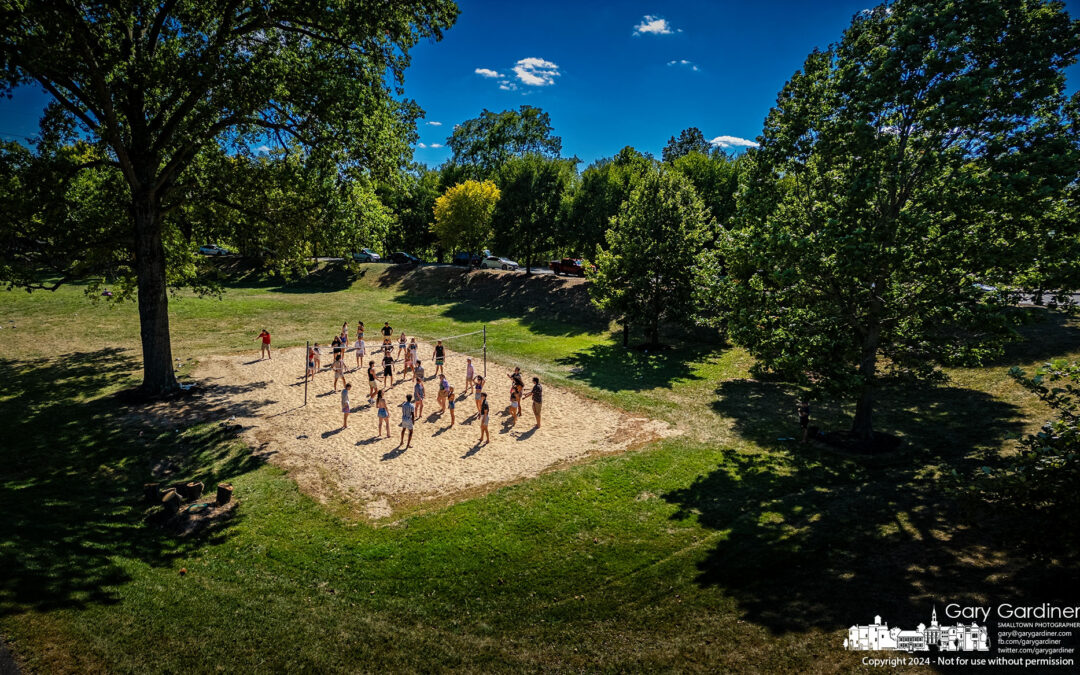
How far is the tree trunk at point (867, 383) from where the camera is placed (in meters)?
14.5

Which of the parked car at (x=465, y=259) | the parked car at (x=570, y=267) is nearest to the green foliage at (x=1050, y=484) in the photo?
the parked car at (x=570, y=267)

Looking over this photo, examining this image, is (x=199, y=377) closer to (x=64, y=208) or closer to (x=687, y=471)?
(x=64, y=208)

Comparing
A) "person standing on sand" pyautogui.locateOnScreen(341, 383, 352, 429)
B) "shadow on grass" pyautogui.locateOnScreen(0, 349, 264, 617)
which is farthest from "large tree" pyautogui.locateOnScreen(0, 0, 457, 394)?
"person standing on sand" pyautogui.locateOnScreen(341, 383, 352, 429)

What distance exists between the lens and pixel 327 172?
1862 centimetres

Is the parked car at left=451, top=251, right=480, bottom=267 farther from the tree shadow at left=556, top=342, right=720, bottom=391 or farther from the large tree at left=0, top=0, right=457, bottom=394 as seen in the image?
the large tree at left=0, top=0, right=457, bottom=394

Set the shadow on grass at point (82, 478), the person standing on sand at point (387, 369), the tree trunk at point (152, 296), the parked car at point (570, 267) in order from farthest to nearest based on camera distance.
Result: 1. the parked car at point (570, 267)
2. the person standing on sand at point (387, 369)
3. the tree trunk at point (152, 296)
4. the shadow on grass at point (82, 478)

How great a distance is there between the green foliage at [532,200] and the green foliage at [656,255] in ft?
57.1

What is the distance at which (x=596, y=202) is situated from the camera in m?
46.5

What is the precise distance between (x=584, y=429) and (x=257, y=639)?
12.2 meters

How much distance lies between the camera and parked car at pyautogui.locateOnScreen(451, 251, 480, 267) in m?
57.6

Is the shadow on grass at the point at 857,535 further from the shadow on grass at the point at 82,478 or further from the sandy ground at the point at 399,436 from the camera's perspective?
the shadow on grass at the point at 82,478

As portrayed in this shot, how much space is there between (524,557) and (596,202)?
132 ft

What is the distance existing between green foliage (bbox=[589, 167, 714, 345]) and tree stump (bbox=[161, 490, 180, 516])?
78.7 feet

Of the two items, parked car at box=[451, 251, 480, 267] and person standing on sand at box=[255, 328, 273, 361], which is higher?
parked car at box=[451, 251, 480, 267]
